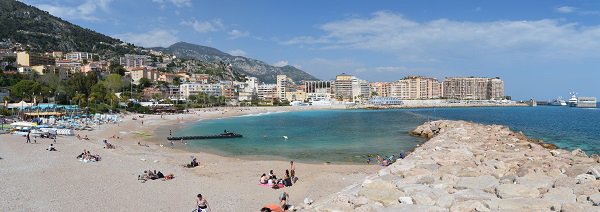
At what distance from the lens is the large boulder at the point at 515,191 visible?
30.1 ft

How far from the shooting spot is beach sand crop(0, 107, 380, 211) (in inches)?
518

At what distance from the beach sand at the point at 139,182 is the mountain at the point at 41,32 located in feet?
456

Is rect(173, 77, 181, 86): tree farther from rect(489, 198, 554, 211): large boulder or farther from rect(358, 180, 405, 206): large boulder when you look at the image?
rect(489, 198, 554, 211): large boulder

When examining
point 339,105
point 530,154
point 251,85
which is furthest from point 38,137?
point 251,85

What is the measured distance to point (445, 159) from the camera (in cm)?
1512

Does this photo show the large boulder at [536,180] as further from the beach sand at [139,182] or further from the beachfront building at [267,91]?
the beachfront building at [267,91]

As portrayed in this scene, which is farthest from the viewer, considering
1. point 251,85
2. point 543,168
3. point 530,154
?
point 251,85

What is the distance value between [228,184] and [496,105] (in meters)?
196

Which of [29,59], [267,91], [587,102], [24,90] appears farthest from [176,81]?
[587,102]

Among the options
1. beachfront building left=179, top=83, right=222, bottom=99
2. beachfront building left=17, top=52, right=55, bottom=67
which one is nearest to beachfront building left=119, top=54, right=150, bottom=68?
beachfront building left=179, top=83, right=222, bottom=99

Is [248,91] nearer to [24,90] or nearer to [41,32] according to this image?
[41,32]

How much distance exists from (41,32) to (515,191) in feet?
599

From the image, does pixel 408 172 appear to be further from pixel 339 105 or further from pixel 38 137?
pixel 339 105

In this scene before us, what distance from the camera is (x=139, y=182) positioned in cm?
1664
